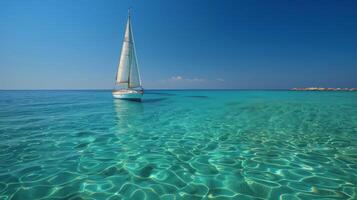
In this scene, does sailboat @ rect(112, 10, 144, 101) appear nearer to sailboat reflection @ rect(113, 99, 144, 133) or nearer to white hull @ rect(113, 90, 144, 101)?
white hull @ rect(113, 90, 144, 101)

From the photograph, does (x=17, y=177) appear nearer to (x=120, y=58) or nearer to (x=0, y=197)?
(x=0, y=197)

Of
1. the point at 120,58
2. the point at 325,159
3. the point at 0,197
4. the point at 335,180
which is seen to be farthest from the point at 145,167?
the point at 120,58

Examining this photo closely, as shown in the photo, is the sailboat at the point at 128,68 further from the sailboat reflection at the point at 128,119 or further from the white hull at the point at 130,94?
the sailboat reflection at the point at 128,119

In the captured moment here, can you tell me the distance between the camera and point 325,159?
4.85 m

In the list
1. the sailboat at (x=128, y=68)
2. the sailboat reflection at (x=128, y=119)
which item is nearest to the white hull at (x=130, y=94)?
the sailboat at (x=128, y=68)

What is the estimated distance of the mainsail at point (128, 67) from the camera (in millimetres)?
27203

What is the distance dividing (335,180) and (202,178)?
117 inches

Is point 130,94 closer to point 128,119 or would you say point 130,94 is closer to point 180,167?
point 128,119

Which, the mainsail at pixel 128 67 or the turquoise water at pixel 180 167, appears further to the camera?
the mainsail at pixel 128 67

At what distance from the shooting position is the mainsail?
2720 centimetres

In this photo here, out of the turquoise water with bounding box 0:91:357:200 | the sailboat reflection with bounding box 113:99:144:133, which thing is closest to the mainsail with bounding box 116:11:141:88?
the sailboat reflection with bounding box 113:99:144:133

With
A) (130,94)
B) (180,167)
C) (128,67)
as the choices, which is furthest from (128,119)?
(128,67)

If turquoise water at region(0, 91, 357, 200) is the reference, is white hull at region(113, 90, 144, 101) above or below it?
above

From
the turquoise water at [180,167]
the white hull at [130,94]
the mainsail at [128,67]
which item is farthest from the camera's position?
the mainsail at [128,67]
